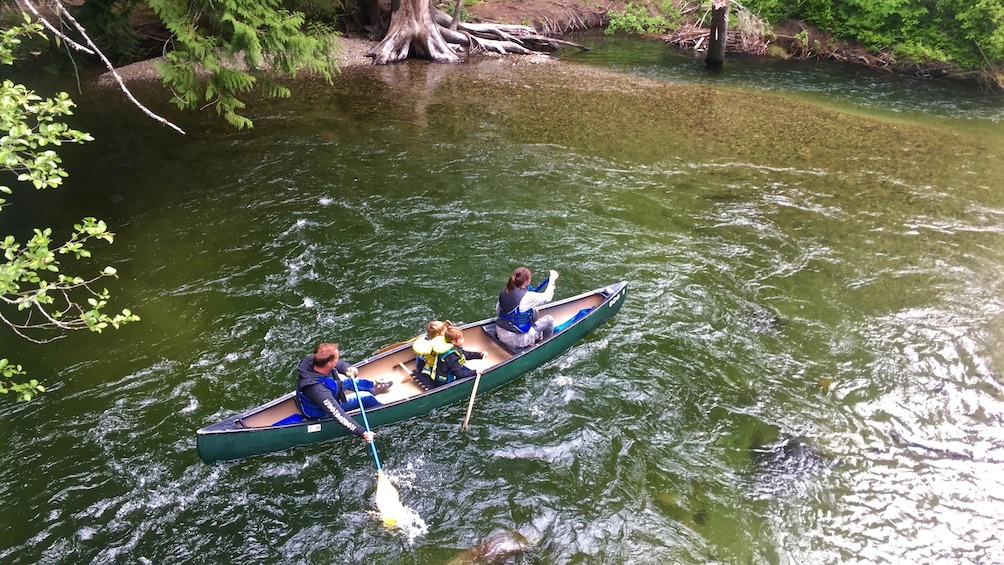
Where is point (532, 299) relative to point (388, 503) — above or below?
above

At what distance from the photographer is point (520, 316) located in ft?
28.9

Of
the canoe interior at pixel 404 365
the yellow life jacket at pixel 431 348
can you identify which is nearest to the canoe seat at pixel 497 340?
the canoe interior at pixel 404 365

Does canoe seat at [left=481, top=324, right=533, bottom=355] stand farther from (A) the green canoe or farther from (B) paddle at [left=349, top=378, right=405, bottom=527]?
(B) paddle at [left=349, top=378, right=405, bottom=527]

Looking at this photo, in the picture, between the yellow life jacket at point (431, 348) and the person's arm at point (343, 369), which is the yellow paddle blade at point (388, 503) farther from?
the yellow life jacket at point (431, 348)

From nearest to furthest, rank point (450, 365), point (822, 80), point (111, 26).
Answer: point (450, 365), point (111, 26), point (822, 80)

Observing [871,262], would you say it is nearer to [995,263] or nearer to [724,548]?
[995,263]

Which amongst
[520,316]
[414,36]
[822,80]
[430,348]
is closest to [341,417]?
[430,348]

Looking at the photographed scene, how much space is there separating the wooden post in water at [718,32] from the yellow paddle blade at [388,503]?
74.7 feet

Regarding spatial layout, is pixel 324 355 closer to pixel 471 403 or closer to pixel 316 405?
pixel 316 405

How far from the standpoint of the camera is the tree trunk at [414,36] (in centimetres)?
2402

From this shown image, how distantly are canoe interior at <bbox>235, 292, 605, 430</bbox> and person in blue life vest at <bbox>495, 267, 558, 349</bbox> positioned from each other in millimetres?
254

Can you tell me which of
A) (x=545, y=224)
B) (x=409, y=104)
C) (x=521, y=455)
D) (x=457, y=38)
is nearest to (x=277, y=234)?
(x=545, y=224)

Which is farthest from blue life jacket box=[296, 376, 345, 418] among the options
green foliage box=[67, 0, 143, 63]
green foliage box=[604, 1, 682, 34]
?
green foliage box=[604, 1, 682, 34]

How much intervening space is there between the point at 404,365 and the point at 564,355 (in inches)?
96.3
